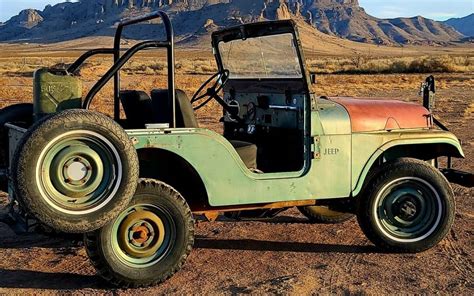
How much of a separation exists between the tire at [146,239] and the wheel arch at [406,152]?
5.83 ft

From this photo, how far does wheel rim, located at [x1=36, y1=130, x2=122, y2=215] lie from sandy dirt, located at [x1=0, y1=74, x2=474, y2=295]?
85 centimetres

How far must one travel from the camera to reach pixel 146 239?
5.27 m

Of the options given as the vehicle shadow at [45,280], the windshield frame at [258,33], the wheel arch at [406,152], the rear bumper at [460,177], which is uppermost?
the windshield frame at [258,33]

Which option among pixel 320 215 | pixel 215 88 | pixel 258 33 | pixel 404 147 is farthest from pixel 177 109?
pixel 320 215

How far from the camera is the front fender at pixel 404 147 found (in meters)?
6.05

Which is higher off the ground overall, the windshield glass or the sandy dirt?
the windshield glass

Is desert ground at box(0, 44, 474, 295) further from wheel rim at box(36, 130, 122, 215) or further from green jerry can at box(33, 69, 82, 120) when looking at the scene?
green jerry can at box(33, 69, 82, 120)

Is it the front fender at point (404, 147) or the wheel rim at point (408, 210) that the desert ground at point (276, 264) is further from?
the front fender at point (404, 147)

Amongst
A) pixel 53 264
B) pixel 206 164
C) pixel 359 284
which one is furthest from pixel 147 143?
pixel 359 284

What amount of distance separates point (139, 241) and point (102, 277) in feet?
1.33

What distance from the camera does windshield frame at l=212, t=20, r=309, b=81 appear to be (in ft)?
18.8

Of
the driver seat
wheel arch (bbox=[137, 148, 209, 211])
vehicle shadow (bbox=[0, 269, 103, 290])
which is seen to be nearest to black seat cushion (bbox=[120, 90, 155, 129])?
the driver seat

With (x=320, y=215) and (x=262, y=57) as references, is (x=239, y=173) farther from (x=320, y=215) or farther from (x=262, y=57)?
(x=320, y=215)

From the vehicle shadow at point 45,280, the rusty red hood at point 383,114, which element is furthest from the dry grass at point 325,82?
the rusty red hood at point 383,114
